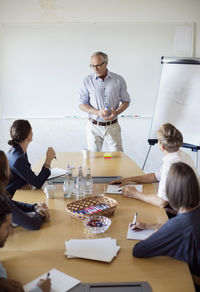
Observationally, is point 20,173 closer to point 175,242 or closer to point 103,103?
point 175,242

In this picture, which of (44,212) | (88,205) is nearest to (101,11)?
(88,205)

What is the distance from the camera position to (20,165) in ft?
7.23

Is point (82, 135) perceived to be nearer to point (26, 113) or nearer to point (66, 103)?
point (66, 103)

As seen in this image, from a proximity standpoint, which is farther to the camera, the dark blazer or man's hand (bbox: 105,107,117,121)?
man's hand (bbox: 105,107,117,121)

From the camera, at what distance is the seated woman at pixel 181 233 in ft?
4.41

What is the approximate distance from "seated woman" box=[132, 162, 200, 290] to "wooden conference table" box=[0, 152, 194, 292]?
0.13 feet

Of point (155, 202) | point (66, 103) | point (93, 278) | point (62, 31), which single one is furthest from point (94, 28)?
point (93, 278)

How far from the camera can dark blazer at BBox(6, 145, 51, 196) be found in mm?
2203

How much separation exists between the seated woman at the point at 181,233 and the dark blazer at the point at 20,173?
1.06 metres

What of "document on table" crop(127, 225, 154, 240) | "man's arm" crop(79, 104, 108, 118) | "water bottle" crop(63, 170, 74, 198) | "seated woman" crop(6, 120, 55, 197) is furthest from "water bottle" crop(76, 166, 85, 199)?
"man's arm" crop(79, 104, 108, 118)

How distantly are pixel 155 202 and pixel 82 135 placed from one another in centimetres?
279

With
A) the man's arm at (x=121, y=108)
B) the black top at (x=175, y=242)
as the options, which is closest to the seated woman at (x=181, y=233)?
the black top at (x=175, y=242)

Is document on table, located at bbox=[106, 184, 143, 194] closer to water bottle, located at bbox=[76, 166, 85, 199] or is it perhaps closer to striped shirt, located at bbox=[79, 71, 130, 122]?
water bottle, located at bbox=[76, 166, 85, 199]

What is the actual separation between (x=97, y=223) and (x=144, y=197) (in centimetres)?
48
